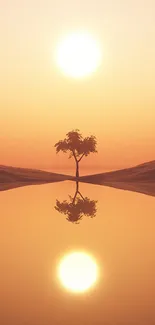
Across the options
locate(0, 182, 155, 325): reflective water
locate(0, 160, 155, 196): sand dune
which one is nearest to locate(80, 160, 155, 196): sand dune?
locate(0, 160, 155, 196): sand dune

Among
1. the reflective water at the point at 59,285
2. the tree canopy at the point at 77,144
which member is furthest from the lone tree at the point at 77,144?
the reflective water at the point at 59,285

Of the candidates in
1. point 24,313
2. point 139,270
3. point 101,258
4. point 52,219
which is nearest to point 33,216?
point 52,219

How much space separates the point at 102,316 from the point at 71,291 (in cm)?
184

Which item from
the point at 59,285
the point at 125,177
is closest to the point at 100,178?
the point at 125,177

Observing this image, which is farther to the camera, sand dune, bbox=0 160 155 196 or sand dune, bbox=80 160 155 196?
sand dune, bbox=80 160 155 196

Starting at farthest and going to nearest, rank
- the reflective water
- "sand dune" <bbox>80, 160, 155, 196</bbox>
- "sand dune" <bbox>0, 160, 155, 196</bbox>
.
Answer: "sand dune" <bbox>80, 160, 155, 196</bbox>
"sand dune" <bbox>0, 160, 155, 196</bbox>
the reflective water

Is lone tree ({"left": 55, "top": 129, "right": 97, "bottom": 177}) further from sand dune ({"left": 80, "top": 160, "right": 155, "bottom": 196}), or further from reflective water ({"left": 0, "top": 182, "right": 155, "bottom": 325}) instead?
reflective water ({"left": 0, "top": 182, "right": 155, "bottom": 325})

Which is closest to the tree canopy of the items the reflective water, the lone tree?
the lone tree

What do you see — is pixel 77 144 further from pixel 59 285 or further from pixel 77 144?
pixel 59 285

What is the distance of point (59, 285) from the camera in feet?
35.5

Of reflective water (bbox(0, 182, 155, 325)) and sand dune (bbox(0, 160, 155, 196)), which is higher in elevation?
sand dune (bbox(0, 160, 155, 196))

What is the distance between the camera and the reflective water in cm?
878

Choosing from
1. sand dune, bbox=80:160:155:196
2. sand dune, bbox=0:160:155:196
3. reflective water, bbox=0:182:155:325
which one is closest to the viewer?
reflective water, bbox=0:182:155:325

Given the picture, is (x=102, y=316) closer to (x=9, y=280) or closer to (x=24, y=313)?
(x=24, y=313)
